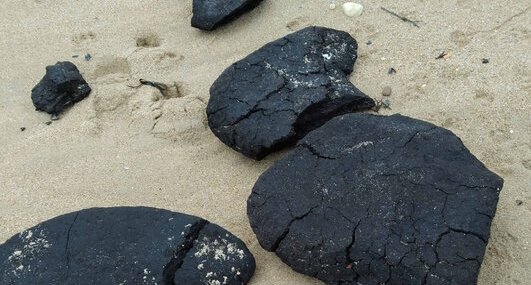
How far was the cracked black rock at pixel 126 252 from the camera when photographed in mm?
2859

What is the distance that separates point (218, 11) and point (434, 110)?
5.42ft

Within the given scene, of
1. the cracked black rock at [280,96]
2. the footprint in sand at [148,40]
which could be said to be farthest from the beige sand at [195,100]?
the cracked black rock at [280,96]

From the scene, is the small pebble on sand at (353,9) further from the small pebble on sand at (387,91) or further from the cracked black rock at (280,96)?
the small pebble on sand at (387,91)

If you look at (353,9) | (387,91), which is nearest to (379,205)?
(387,91)

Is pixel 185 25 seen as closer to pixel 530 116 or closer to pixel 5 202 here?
pixel 5 202

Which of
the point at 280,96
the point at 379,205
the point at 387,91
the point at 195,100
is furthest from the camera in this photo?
the point at 195,100

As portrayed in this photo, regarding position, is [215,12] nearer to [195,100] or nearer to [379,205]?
[195,100]

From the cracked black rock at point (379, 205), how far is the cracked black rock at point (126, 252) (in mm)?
→ 219

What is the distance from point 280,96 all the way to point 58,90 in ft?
4.83

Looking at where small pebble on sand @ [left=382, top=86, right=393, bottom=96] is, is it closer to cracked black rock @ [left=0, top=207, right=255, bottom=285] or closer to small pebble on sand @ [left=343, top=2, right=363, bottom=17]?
small pebble on sand @ [left=343, top=2, right=363, bottom=17]

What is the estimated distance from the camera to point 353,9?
14.4 ft

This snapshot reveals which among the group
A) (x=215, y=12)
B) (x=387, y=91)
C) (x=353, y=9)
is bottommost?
(x=387, y=91)

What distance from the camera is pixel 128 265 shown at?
2865mm

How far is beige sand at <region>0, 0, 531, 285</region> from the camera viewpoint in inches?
133
